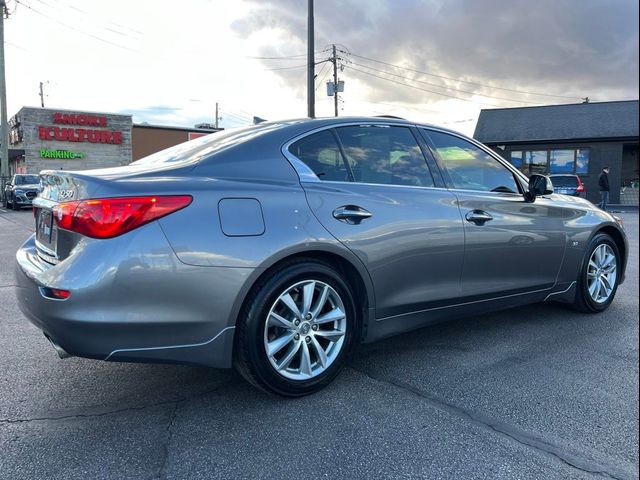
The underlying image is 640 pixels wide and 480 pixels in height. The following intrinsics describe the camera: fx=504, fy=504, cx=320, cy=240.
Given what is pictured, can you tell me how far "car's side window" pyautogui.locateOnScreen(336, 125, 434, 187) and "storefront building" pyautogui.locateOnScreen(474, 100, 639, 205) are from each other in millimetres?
24282

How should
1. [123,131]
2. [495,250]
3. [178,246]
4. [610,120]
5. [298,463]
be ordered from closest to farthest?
[298,463], [178,246], [495,250], [610,120], [123,131]

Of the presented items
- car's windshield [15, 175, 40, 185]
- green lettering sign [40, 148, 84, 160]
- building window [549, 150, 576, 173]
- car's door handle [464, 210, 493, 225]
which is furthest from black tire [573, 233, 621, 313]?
green lettering sign [40, 148, 84, 160]

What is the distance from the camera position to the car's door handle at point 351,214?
9.72ft

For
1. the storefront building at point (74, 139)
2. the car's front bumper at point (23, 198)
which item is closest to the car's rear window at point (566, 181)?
the car's front bumper at point (23, 198)

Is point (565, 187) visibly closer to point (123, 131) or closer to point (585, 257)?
point (585, 257)

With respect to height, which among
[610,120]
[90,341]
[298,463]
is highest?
[610,120]

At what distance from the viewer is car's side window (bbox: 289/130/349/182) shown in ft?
10.0

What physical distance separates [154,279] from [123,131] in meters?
34.8

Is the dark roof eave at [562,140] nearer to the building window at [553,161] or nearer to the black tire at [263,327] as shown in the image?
the building window at [553,161]

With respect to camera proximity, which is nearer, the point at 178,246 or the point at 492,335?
the point at 178,246

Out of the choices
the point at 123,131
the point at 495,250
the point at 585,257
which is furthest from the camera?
the point at 123,131

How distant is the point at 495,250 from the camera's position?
3715 mm

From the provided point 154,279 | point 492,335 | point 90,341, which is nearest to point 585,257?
point 492,335

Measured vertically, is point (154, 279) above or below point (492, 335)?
above
